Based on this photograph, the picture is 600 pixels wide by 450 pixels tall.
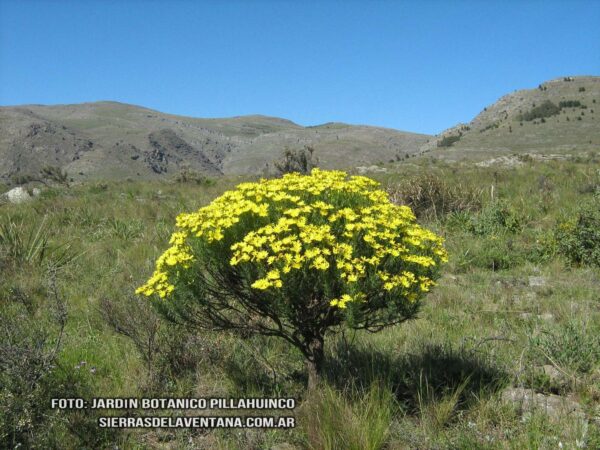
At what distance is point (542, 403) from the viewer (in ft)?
11.1

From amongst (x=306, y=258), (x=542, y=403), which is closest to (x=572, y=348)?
(x=542, y=403)

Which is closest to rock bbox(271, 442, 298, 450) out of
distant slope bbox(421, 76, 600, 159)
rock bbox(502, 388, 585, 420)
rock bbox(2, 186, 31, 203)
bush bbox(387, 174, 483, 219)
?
rock bbox(502, 388, 585, 420)

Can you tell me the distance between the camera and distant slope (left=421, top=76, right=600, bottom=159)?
41.7 metres

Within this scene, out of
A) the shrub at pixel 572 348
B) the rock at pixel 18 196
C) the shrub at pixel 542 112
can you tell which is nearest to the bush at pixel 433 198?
the shrub at pixel 572 348

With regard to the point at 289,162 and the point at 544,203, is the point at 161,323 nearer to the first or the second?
the point at 544,203

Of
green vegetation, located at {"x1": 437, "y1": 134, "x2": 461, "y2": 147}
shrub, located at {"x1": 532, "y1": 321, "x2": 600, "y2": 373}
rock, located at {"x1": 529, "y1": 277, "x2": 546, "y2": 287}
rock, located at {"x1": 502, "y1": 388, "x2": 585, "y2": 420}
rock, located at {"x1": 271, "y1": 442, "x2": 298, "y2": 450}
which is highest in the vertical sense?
green vegetation, located at {"x1": 437, "y1": 134, "x2": 461, "y2": 147}

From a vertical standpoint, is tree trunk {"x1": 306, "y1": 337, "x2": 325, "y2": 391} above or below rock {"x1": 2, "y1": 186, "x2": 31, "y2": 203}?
below

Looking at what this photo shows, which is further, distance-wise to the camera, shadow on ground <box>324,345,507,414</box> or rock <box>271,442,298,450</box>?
shadow on ground <box>324,345,507,414</box>

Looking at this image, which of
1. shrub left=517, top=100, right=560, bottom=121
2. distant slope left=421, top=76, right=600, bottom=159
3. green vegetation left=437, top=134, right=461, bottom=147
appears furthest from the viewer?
shrub left=517, top=100, right=560, bottom=121

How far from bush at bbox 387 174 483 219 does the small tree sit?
7651 mm

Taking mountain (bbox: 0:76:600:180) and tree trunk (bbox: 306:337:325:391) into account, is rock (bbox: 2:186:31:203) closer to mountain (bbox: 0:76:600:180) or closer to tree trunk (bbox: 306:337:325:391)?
tree trunk (bbox: 306:337:325:391)

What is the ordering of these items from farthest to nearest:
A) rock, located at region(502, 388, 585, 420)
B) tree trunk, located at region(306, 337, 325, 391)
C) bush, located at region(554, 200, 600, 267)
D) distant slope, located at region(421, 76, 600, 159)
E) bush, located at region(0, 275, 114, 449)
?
1. distant slope, located at region(421, 76, 600, 159)
2. bush, located at region(554, 200, 600, 267)
3. tree trunk, located at region(306, 337, 325, 391)
4. rock, located at region(502, 388, 585, 420)
5. bush, located at region(0, 275, 114, 449)

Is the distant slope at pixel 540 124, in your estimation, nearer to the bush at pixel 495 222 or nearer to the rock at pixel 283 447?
the bush at pixel 495 222

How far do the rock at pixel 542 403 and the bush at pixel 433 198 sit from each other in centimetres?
713
